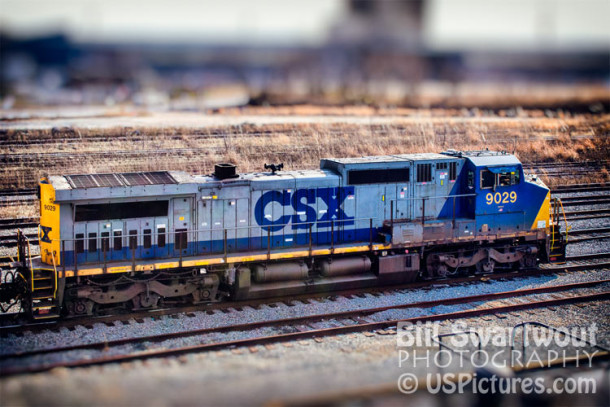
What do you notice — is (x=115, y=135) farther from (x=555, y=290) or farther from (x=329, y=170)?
(x=555, y=290)

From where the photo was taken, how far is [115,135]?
27016 millimetres

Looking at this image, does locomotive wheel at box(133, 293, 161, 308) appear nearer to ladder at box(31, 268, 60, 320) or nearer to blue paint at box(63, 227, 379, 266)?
blue paint at box(63, 227, 379, 266)

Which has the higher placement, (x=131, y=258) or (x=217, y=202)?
(x=217, y=202)

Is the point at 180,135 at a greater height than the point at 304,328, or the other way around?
the point at 180,135

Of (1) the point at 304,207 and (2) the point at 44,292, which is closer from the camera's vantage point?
(2) the point at 44,292

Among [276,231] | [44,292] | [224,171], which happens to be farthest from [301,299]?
[44,292]

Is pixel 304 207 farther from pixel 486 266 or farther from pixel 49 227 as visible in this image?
pixel 49 227

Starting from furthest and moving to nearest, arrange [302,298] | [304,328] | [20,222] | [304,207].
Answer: [20,222] → [304,207] → [302,298] → [304,328]

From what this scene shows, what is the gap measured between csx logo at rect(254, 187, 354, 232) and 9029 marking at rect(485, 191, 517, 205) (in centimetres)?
355

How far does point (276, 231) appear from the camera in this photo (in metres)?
16.0

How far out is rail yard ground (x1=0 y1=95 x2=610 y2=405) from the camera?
9.45m

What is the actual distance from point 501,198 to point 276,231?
229 inches

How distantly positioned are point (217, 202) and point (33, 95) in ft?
109

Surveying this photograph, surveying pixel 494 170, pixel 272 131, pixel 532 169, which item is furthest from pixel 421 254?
pixel 272 131
